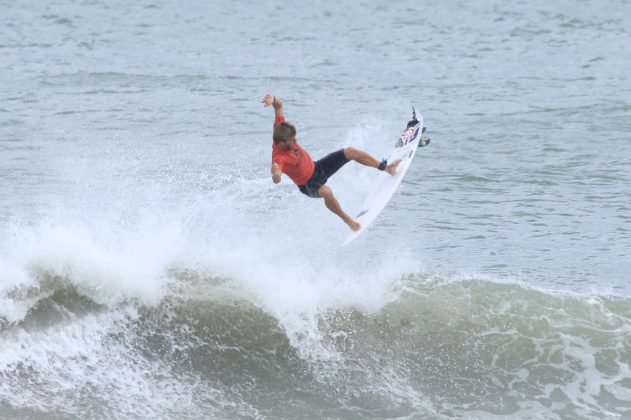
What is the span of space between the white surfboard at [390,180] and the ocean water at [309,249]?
815 millimetres

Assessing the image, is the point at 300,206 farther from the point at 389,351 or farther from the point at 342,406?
the point at 342,406

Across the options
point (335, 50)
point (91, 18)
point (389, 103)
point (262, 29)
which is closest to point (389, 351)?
point (389, 103)

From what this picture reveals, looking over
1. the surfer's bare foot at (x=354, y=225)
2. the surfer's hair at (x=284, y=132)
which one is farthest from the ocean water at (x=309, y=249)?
the surfer's hair at (x=284, y=132)

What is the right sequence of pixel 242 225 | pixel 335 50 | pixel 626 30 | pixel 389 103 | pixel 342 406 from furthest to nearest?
pixel 626 30
pixel 335 50
pixel 389 103
pixel 242 225
pixel 342 406

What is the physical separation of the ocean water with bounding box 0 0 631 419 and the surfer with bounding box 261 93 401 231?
4.05 ft

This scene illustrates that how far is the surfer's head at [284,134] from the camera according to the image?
10.3 metres

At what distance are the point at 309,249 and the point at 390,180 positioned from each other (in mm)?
1779

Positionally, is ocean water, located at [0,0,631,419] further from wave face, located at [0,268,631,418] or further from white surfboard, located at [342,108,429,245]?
white surfboard, located at [342,108,429,245]

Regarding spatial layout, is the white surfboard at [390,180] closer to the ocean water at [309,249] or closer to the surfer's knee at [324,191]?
the surfer's knee at [324,191]

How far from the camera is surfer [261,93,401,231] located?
33.9 feet

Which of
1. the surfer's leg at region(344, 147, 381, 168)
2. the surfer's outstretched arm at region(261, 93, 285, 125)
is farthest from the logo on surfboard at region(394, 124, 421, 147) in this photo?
the surfer's outstretched arm at region(261, 93, 285, 125)

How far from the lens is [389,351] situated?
1091 centimetres

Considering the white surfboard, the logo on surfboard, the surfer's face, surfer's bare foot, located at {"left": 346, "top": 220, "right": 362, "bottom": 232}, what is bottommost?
surfer's bare foot, located at {"left": 346, "top": 220, "right": 362, "bottom": 232}

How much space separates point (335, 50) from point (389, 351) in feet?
64.7
